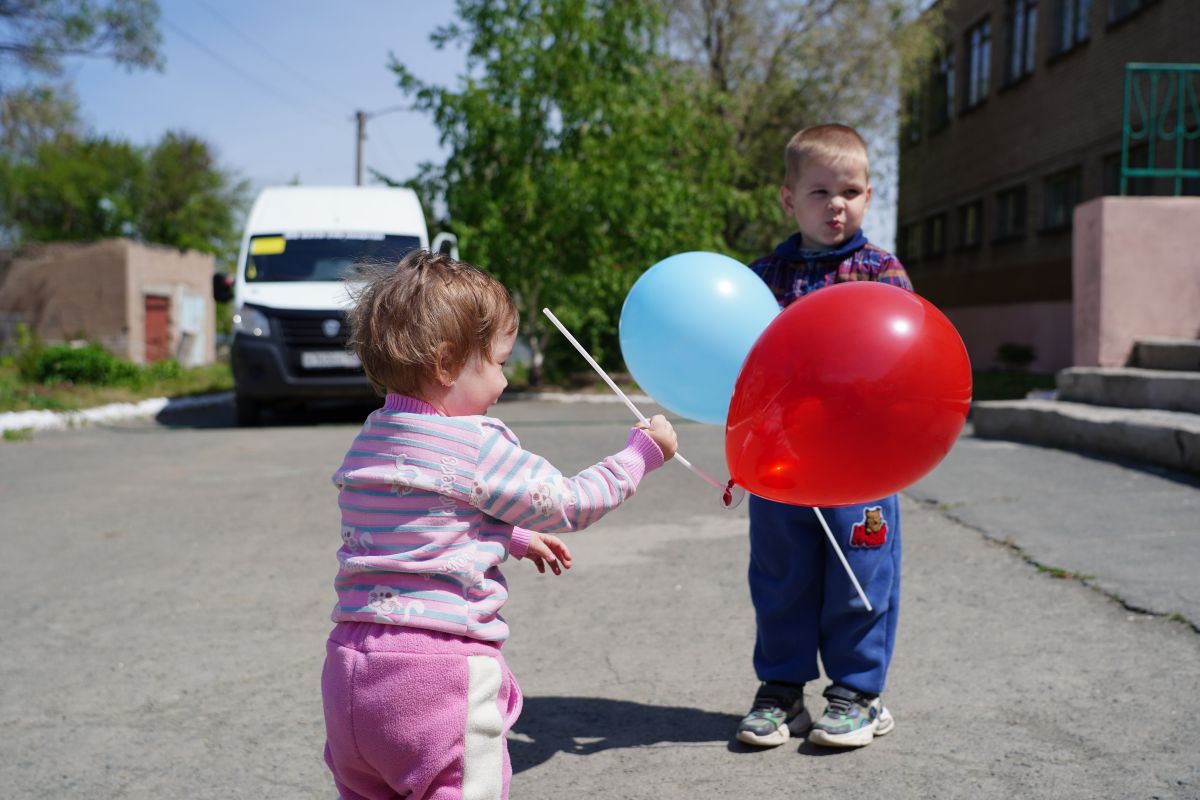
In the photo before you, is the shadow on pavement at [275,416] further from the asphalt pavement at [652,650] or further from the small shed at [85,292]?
the small shed at [85,292]

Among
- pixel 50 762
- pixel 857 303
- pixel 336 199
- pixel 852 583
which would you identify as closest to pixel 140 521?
Result: pixel 50 762

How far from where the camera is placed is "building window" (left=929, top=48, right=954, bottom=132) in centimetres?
2542

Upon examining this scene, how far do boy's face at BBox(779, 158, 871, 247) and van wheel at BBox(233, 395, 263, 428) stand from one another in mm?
10464

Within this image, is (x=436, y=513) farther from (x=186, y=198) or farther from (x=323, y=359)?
(x=186, y=198)

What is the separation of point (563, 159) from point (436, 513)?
51.9 ft

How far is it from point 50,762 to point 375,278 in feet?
5.89

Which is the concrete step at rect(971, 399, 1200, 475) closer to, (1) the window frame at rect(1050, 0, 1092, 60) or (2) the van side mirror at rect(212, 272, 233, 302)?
(2) the van side mirror at rect(212, 272, 233, 302)

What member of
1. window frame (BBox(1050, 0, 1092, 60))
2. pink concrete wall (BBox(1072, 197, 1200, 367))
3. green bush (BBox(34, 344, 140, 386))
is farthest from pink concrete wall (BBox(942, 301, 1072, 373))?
green bush (BBox(34, 344, 140, 386))

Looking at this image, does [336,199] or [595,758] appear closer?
[595,758]

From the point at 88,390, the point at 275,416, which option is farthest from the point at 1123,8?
the point at 88,390

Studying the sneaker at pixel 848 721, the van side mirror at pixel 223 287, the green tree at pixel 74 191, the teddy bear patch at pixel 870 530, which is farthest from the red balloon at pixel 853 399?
the green tree at pixel 74 191

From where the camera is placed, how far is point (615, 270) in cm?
1703

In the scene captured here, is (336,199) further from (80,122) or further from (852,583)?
(80,122)

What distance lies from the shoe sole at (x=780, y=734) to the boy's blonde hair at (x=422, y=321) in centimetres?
146
